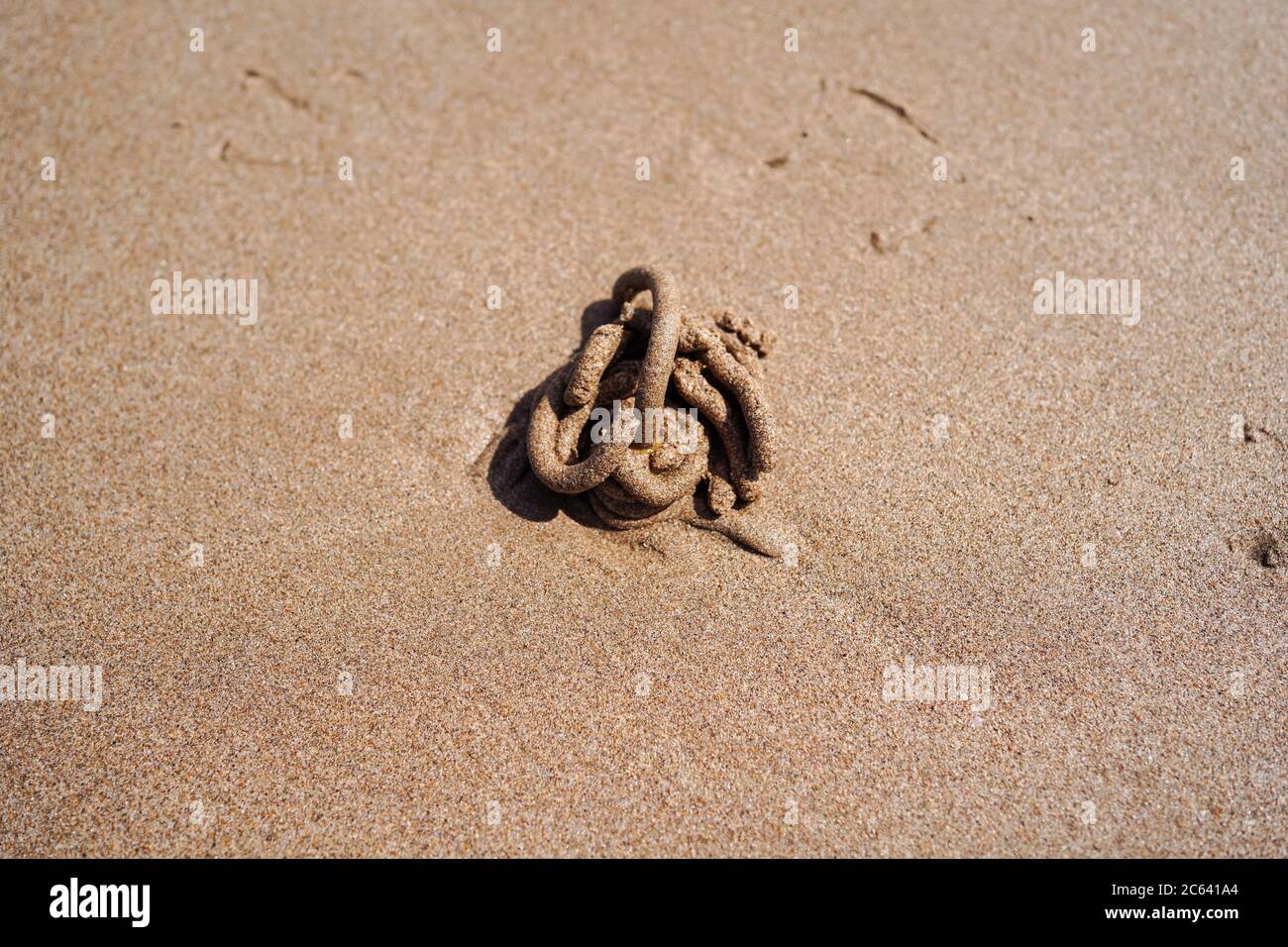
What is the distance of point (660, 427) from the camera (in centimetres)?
254

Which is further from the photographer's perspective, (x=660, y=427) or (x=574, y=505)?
(x=574, y=505)

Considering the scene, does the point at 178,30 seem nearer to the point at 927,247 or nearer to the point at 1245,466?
the point at 927,247

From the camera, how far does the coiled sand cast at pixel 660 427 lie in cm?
249

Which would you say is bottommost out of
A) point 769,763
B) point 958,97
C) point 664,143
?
point 769,763

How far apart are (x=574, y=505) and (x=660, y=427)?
428 millimetres

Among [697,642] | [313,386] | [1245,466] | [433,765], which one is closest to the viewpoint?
[433,765]

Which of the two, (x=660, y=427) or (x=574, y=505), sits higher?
(x=660, y=427)

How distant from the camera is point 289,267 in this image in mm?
3359

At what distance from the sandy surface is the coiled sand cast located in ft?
0.47

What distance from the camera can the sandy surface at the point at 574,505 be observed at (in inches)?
95.1

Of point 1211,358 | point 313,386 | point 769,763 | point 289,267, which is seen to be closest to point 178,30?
point 289,267

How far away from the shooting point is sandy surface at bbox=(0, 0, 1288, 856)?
242cm

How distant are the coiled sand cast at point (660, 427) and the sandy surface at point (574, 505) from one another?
0.47ft

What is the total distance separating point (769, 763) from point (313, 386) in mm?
1998
